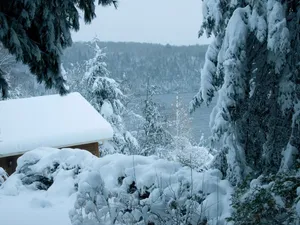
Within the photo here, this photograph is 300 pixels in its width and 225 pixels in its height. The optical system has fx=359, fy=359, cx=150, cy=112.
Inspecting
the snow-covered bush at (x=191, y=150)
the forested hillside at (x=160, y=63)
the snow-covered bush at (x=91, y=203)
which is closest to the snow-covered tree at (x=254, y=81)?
the snow-covered bush at (x=91, y=203)

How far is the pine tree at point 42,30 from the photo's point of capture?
4.33 m

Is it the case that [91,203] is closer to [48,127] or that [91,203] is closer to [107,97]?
[48,127]

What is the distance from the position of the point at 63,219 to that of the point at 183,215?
81.1 inches

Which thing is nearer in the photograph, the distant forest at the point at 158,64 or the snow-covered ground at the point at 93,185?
the snow-covered ground at the point at 93,185

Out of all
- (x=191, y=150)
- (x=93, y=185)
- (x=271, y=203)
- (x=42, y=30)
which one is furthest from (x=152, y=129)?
(x=271, y=203)

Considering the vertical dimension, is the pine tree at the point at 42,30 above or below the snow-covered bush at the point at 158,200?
above

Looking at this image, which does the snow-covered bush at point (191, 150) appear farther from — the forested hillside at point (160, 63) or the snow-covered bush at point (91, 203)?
the snow-covered bush at point (91, 203)

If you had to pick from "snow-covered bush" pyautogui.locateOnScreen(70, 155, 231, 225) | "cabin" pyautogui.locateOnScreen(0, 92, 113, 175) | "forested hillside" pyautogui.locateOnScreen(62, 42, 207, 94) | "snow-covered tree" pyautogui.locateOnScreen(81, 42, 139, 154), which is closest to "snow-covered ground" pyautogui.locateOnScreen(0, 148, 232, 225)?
Answer: "snow-covered bush" pyautogui.locateOnScreen(70, 155, 231, 225)

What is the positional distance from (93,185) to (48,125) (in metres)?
10.9

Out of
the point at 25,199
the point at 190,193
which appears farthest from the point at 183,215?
the point at 25,199

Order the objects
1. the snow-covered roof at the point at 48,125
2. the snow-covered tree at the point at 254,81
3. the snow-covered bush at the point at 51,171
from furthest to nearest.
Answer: the snow-covered roof at the point at 48,125 → the snow-covered bush at the point at 51,171 → the snow-covered tree at the point at 254,81

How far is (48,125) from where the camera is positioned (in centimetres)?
1495

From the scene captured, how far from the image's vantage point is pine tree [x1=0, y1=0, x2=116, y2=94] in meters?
4.33

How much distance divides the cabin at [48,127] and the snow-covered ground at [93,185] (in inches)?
218
